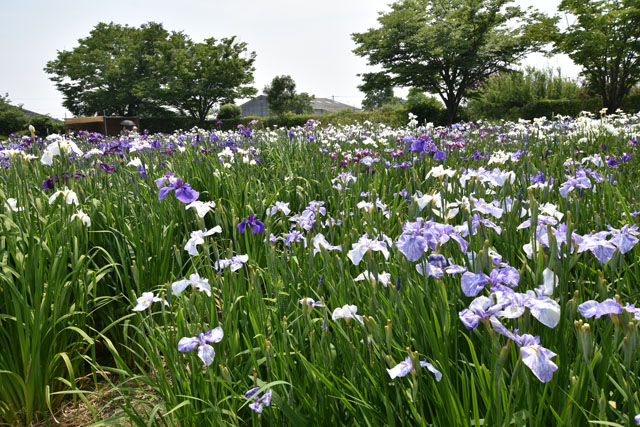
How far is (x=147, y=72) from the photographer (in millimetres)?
43656

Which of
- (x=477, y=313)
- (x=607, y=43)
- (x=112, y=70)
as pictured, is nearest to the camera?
(x=477, y=313)

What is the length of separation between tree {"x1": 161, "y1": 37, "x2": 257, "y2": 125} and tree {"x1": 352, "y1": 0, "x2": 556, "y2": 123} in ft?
45.7

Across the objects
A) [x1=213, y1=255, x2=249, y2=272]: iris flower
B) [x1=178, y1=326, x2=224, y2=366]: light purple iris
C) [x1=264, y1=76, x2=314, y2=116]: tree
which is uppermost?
[x1=264, y1=76, x2=314, y2=116]: tree

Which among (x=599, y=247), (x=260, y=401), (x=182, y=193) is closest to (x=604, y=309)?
(x=599, y=247)

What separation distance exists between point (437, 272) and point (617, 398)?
0.63 meters

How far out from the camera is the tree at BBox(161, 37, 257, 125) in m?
38.5

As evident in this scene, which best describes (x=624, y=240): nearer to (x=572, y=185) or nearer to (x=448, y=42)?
(x=572, y=185)

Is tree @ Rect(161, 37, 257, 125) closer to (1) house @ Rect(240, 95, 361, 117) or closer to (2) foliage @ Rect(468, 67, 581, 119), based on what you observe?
A: (2) foliage @ Rect(468, 67, 581, 119)

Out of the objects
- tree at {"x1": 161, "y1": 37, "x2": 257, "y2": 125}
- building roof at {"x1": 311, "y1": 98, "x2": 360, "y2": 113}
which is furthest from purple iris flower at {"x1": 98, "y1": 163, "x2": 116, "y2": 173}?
building roof at {"x1": 311, "y1": 98, "x2": 360, "y2": 113}

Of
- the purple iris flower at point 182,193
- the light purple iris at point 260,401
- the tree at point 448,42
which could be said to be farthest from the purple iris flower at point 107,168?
the tree at point 448,42

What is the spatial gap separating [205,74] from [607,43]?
30609 mm

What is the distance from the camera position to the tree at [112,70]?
42.5 m

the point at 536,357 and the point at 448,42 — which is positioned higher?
the point at 448,42

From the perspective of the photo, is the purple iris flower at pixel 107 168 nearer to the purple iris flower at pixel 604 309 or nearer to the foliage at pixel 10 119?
the purple iris flower at pixel 604 309
